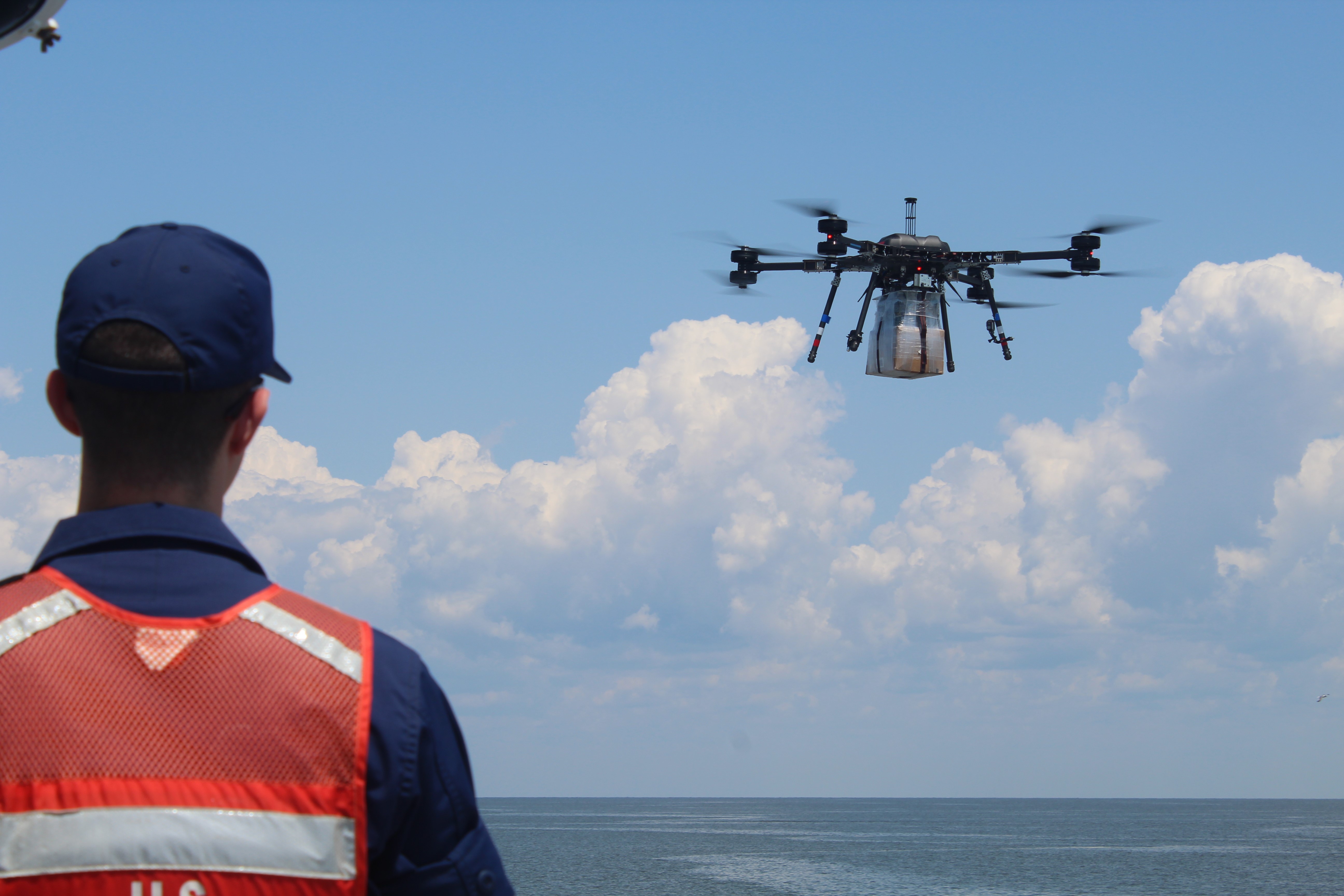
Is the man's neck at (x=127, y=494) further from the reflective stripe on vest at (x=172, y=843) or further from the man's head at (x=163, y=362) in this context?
the reflective stripe on vest at (x=172, y=843)

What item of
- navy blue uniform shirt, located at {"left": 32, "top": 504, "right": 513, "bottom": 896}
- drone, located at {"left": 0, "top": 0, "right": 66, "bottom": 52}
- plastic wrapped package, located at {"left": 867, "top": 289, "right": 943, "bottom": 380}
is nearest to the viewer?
navy blue uniform shirt, located at {"left": 32, "top": 504, "right": 513, "bottom": 896}

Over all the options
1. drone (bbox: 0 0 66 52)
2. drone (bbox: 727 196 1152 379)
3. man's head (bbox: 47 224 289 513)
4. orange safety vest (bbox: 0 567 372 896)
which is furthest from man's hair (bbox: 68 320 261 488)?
drone (bbox: 727 196 1152 379)

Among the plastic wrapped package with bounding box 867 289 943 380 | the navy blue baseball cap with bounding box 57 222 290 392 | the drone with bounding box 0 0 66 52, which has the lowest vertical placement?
the navy blue baseball cap with bounding box 57 222 290 392

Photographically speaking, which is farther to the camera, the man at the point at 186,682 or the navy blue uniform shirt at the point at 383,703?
the navy blue uniform shirt at the point at 383,703

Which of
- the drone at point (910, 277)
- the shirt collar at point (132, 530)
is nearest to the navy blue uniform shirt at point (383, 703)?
the shirt collar at point (132, 530)

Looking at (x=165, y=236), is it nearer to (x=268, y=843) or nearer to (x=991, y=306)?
(x=268, y=843)

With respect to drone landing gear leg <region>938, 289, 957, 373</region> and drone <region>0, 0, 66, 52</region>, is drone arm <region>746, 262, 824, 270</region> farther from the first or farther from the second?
drone <region>0, 0, 66, 52</region>
